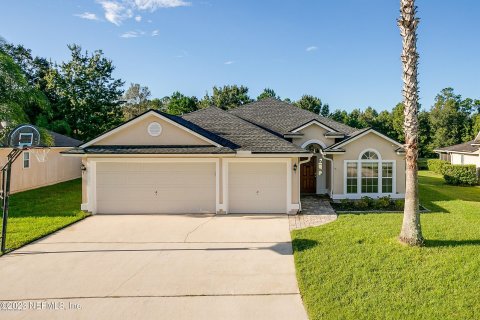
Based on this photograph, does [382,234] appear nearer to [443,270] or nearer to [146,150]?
[443,270]

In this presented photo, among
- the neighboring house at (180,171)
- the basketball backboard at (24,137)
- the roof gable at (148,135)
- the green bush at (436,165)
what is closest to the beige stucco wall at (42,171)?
the neighboring house at (180,171)

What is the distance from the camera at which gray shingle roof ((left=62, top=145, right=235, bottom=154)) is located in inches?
485

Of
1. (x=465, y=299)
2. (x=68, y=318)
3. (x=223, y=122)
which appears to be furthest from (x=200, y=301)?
(x=223, y=122)

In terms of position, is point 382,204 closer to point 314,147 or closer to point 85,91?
point 314,147

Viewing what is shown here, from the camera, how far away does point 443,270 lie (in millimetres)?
6672

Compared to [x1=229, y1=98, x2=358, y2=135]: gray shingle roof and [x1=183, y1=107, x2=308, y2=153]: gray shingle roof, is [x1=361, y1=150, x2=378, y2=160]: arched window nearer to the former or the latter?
[x1=229, y1=98, x2=358, y2=135]: gray shingle roof

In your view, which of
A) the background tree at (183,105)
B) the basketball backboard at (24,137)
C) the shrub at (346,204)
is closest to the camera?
the basketball backboard at (24,137)

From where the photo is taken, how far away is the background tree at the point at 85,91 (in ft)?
111

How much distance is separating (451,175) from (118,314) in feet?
80.8

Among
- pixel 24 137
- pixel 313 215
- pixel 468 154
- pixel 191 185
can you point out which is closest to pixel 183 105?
pixel 191 185

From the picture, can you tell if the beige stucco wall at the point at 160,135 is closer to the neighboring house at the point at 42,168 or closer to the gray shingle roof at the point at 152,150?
the gray shingle roof at the point at 152,150

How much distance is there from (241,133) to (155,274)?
345 inches

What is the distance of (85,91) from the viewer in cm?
3466

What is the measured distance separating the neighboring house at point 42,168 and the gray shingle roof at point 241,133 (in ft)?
31.8
